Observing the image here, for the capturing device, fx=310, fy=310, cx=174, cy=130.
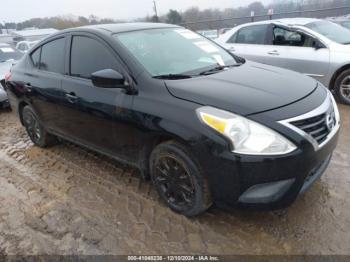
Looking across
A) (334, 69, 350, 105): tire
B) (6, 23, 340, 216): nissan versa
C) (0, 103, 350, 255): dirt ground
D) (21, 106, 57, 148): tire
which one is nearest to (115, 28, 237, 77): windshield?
(6, 23, 340, 216): nissan versa

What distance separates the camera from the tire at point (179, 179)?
A: 2420 millimetres

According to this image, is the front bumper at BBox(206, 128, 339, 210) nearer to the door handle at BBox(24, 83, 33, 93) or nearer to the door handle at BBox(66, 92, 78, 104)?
the door handle at BBox(66, 92, 78, 104)

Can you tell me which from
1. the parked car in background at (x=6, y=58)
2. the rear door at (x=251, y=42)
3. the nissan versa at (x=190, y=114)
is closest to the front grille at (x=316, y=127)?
the nissan versa at (x=190, y=114)

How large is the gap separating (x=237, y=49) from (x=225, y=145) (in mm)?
4904

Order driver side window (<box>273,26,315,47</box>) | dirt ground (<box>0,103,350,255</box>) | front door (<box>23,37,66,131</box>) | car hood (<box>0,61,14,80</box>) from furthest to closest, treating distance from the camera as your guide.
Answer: car hood (<box>0,61,14,80</box>), driver side window (<box>273,26,315,47</box>), front door (<box>23,37,66,131</box>), dirt ground (<box>0,103,350,255</box>)

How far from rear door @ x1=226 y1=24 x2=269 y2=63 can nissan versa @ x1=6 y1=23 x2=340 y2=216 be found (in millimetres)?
2874

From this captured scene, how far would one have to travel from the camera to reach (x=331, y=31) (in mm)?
5793

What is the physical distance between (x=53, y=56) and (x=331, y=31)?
16.2ft

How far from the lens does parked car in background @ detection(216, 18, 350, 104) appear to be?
530 centimetres

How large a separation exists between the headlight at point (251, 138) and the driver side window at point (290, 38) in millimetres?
4148

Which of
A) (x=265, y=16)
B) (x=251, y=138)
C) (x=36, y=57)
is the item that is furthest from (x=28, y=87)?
(x=265, y=16)

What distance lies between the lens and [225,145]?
7.07 ft

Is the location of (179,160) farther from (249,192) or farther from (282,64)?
(282,64)

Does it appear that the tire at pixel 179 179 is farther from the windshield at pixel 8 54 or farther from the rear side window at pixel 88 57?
the windshield at pixel 8 54
